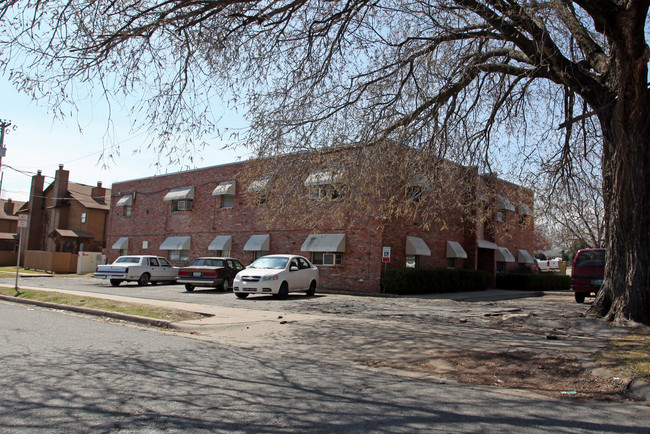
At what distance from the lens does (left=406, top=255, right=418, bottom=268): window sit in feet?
79.3

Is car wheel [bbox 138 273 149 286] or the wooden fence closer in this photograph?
car wheel [bbox 138 273 149 286]

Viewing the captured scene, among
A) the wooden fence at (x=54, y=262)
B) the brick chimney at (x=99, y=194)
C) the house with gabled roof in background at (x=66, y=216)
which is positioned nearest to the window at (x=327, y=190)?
the wooden fence at (x=54, y=262)

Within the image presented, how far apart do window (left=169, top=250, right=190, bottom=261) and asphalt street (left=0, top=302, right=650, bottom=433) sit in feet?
79.6

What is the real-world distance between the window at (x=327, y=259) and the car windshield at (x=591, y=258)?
405 inches

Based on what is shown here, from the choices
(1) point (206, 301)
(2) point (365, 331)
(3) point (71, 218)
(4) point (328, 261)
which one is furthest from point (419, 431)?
(3) point (71, 218)

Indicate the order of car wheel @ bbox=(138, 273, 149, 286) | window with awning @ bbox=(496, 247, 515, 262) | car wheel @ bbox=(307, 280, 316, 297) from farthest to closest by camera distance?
window with awning @ bbox=(496, 247, 515, 262) < car wheel @ bbox=(138, 273, 149, 286) < car wheel @ bbox=(307, 280, 316, 297)

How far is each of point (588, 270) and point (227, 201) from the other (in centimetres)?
1949

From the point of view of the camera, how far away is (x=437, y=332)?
33.2ft

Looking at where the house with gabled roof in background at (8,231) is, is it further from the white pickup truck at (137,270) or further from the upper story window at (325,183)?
the upper story window at (325,183)

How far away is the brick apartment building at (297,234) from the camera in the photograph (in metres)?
22.7

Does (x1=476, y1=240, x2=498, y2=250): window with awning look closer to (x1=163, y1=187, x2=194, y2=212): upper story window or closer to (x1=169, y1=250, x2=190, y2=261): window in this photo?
(x1=163, y1=187, x2=194, y2=212): upper story window

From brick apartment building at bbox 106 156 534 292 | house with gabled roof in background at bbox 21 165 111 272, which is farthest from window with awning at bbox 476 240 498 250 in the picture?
house with gabled roof in background at bbox 21 165 111 272

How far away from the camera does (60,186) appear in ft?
149

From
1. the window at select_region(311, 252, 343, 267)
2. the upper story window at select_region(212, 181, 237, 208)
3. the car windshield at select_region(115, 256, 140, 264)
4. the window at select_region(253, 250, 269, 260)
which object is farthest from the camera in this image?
the upper story window at select_region(212, 181, 237, 208)
